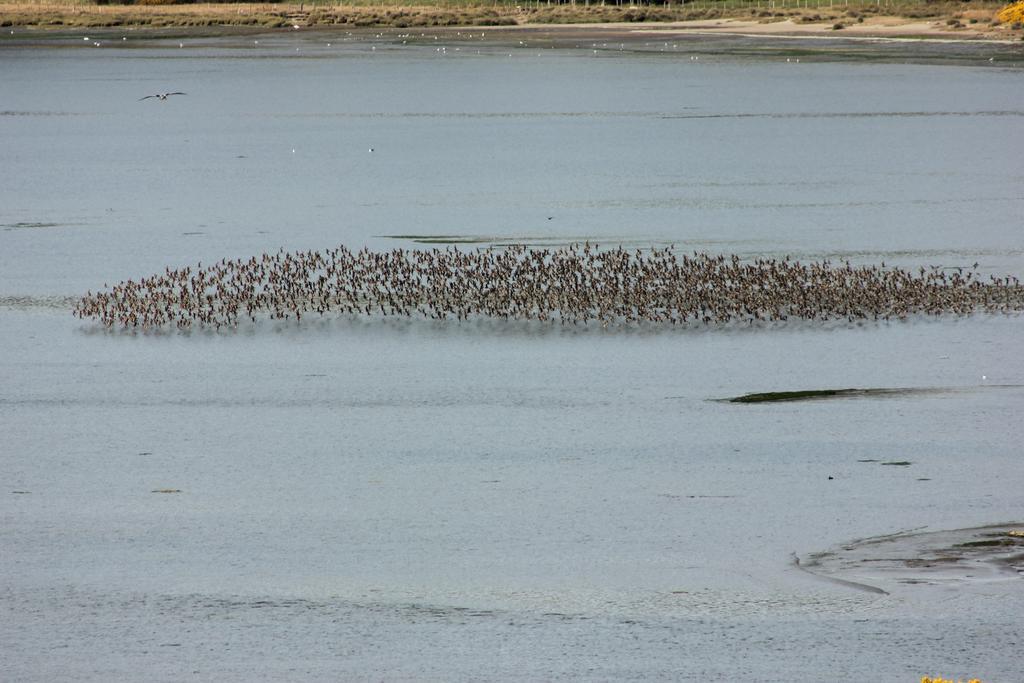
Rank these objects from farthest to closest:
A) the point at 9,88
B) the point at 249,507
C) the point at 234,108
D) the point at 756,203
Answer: the point at 9,88, the point at 234,108, the point at 756,203, the point at 249,507

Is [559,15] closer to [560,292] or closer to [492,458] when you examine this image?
[560,292]

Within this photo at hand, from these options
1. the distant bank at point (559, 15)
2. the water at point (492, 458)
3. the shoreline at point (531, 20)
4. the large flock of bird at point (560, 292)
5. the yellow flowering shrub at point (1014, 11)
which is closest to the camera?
the water at point (492, 458)

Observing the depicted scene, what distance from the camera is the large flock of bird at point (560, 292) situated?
18.6m

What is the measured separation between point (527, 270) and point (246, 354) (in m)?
4.18

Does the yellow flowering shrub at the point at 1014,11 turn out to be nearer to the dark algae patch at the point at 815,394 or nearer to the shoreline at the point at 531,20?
the dark algae patch at the point at 815,394

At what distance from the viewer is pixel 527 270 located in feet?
64.5

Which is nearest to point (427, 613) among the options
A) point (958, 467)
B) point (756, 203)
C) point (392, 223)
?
point (958, 467)

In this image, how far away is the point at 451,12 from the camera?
138 meters

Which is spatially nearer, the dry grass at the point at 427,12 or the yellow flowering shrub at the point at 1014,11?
the yellow flowering shrub at the point at 1014,11

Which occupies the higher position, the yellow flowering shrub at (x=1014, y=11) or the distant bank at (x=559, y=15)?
the yellow flowering shrub at (x=1014, y=11)

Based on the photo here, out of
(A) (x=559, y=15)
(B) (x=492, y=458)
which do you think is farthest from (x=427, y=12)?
(B) (x=492, y=458)

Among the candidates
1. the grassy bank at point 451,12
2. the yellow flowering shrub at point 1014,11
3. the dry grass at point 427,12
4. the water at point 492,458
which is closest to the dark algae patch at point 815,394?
the water at point 492,458

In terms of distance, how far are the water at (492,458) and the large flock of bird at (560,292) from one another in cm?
64

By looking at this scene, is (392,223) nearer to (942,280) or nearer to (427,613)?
(942,280)
